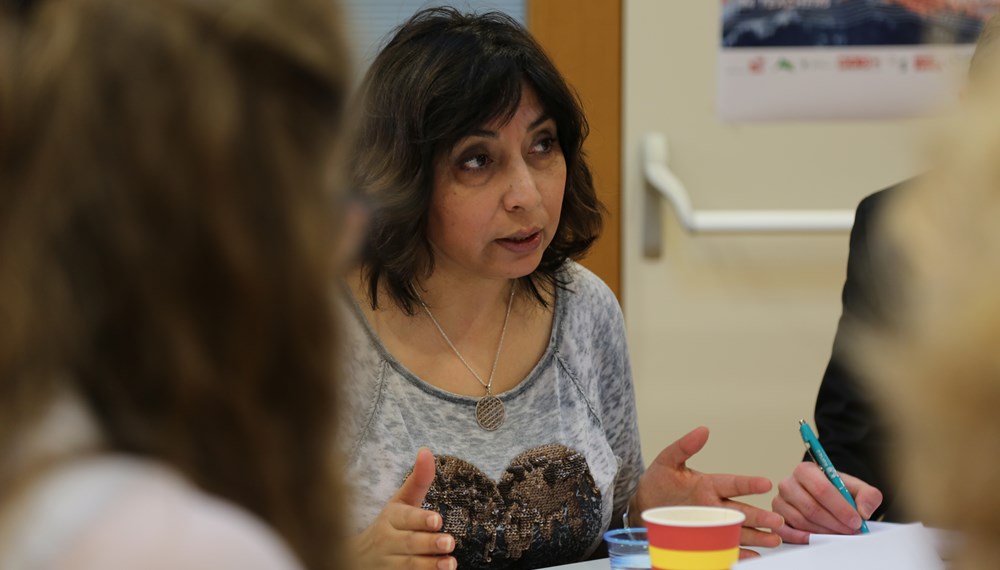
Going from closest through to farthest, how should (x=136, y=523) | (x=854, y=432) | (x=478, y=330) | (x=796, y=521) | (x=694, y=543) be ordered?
(x=136, y=523) < (x=694, y=543) < (x=796, y=521) < (x=478, y=330) < (x=854, y=432)

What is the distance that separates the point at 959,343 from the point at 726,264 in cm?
181

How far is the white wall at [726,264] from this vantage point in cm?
234

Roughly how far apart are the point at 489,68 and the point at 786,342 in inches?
42.7

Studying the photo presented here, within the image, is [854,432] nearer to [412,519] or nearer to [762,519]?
[762,519]

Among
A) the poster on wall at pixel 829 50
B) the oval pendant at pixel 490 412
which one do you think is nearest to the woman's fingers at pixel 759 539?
the oval pendant at pixel 490 412

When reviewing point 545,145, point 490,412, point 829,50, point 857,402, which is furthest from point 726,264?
point 490,412

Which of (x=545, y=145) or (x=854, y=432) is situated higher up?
(x=545, y=145)

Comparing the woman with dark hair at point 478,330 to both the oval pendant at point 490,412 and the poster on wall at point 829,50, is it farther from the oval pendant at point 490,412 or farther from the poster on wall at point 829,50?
the poster on wall at point 829,50

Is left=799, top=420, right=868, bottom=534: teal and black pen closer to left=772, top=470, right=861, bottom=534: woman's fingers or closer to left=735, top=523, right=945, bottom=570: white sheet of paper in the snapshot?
left=772, top=470, right=861, bottom=534: woman's fingers

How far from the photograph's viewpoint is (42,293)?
21.5 inches

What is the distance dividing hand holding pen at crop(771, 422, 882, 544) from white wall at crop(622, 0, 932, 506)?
34.8 inches

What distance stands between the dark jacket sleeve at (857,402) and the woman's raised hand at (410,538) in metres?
0.78

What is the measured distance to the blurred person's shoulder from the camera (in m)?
0.53

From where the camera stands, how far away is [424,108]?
5.23ft
